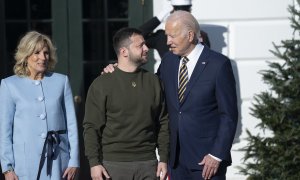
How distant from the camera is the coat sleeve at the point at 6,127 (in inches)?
195

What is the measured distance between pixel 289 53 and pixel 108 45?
1.97 m

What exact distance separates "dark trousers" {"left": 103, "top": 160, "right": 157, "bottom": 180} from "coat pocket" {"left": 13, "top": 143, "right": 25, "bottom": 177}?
1.91ft

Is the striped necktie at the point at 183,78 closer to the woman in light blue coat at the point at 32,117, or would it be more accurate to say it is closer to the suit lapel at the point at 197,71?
the suit lapel at the point at 197,71

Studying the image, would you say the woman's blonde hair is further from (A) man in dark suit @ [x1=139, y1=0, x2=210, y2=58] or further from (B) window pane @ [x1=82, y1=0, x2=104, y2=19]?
(B) window pane @ [x1=82, y1=0, x2=104, y2=19]

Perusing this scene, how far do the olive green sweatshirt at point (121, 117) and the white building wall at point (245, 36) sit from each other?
2596 millimetres

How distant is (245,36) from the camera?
7441 millimetres

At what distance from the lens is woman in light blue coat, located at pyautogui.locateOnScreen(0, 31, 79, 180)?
4.98 meters

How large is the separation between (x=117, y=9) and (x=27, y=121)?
2692 millimetres

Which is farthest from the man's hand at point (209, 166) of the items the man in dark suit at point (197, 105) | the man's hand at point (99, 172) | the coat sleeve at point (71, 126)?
the coat sleeve at point (71, 126)

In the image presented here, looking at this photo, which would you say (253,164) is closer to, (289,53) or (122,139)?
(289,53)

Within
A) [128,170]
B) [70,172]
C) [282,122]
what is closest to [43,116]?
[70,172]

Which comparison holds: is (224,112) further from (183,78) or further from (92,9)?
(92,9)

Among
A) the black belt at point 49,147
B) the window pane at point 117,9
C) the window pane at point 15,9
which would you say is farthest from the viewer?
the window pane at point 117,9

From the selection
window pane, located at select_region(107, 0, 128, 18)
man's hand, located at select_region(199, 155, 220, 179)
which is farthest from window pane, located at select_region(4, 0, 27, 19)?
man's hand, located at select_region(199, 155, 220, 179)
